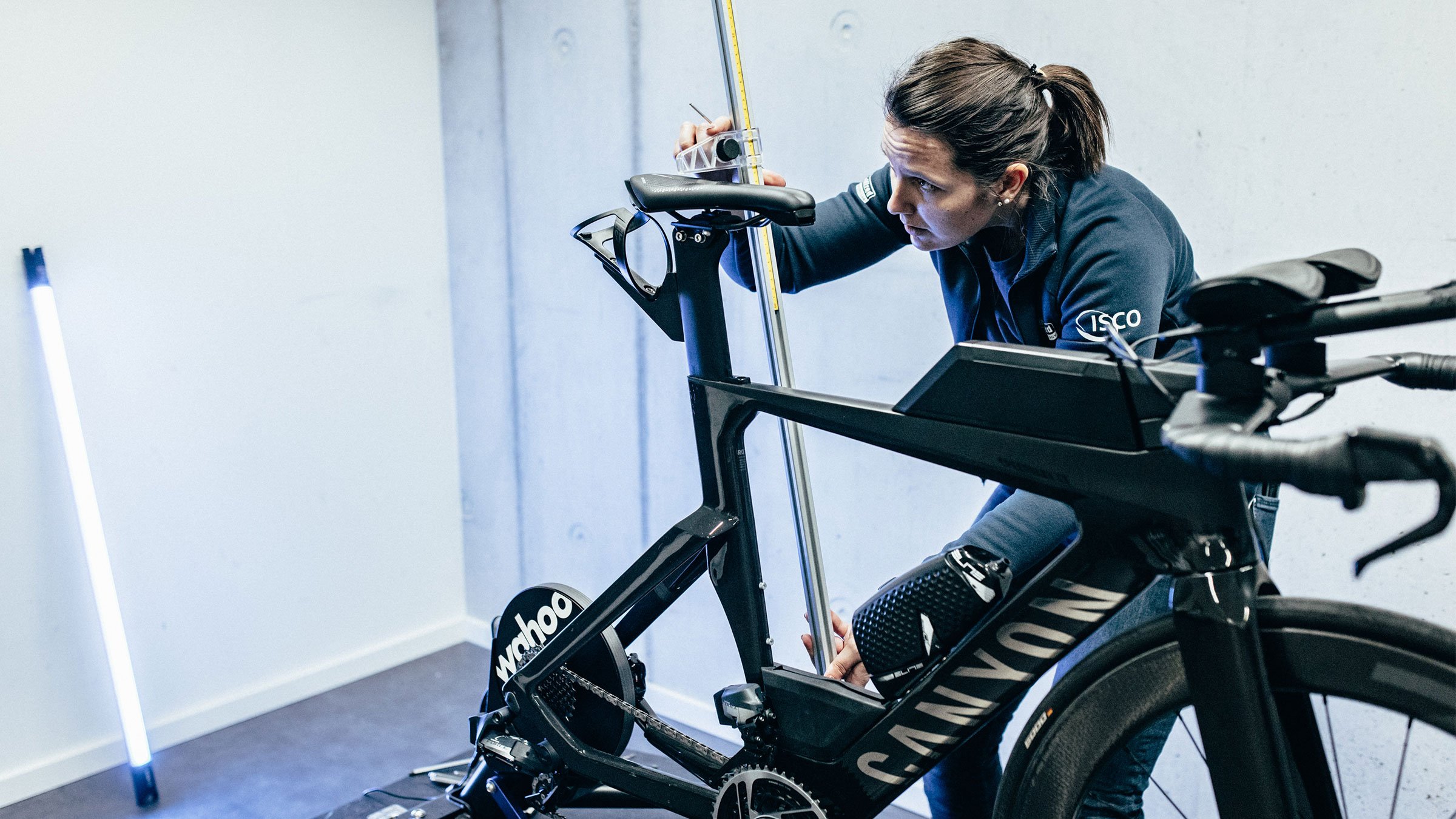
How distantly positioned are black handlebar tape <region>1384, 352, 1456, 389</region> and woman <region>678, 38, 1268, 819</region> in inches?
10.0

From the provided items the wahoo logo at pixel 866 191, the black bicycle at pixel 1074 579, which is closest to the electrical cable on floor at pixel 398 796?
the black bicycle at pixel 1074 579

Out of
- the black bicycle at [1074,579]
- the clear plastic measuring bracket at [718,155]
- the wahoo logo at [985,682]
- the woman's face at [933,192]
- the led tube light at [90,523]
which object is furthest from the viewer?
the led tube light at [90,523]

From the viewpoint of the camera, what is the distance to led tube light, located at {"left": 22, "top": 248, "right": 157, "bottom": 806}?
79.4 inches

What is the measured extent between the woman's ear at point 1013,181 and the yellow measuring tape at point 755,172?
0.35 meters

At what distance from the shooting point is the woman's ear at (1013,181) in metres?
1.24

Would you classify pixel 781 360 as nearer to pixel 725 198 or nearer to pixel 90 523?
pixel 725 198

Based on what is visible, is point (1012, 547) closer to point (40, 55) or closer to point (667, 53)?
point (667, 53)

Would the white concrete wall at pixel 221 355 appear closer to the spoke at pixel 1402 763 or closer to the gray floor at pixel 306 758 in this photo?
the gray floor at pixel 306 758

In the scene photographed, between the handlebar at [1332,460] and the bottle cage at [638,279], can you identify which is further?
the bottle cage at [638,279]

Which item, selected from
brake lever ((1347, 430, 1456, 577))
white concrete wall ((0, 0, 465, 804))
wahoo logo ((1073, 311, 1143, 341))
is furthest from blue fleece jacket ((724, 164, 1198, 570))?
white concrete wall ((0, 0, 465, 804))

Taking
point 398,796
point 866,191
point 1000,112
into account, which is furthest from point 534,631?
point 1000,112

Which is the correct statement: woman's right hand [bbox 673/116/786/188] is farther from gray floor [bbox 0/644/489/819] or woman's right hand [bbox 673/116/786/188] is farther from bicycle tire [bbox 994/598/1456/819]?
gray floor [bbox 0/644/489/819]

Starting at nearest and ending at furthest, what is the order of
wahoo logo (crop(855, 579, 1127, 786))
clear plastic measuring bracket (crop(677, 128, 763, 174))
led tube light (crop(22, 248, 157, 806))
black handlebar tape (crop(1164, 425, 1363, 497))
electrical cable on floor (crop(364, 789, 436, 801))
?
black handlebar tape (crop(1164, 425, 1363, 497))
wahoo logo (crop(855, 579, 1127, 786))
clear plastic measuring bracket (crop(677, 128, 763, 174))
electrical cable on floor (crop(364, 789, 436, 801))
led tube light (crop(22, 248, 157, 806))

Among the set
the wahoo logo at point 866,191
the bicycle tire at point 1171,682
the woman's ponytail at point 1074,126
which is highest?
the woman's ponytail at point 1074,126
